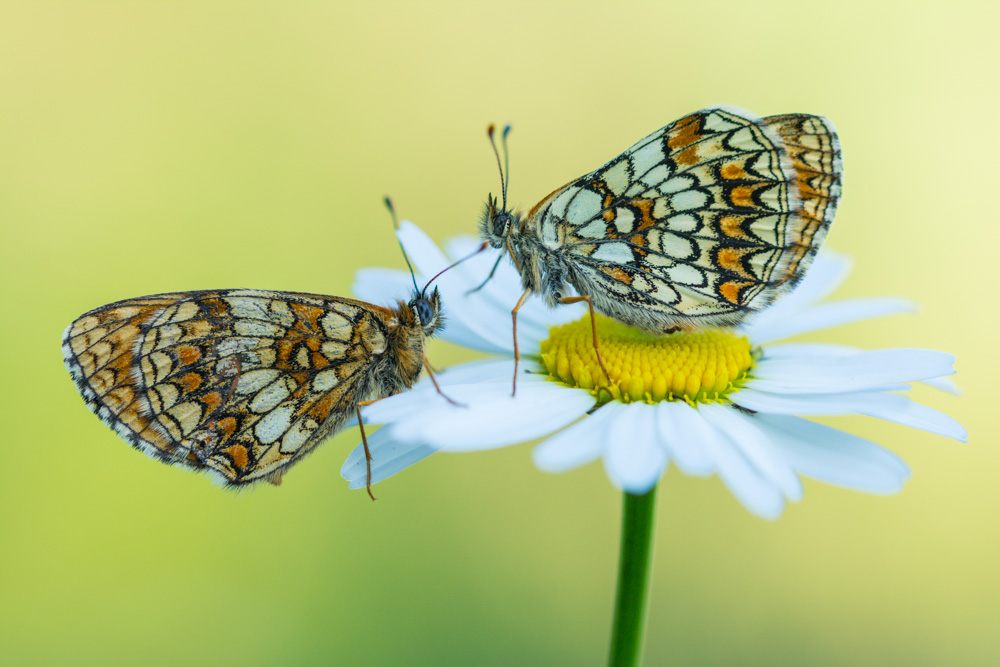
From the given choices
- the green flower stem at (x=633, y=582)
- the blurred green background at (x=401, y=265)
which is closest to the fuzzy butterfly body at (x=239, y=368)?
the green flower stem at (x=633, y=582)

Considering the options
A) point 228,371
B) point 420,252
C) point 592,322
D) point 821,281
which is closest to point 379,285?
point 420,252

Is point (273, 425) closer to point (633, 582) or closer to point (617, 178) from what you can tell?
point (633, 582)

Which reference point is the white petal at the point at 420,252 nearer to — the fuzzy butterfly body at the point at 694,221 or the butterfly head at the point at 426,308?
the butterfly head at the point at 426,308

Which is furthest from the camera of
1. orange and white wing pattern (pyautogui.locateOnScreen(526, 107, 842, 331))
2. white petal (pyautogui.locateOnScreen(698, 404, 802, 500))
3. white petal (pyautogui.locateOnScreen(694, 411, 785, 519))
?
orange and white wing pattern (pyautogui.locateOnScreen(526, 107, 842, 331))

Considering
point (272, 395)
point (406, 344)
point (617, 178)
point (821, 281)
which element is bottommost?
point (272, 395)

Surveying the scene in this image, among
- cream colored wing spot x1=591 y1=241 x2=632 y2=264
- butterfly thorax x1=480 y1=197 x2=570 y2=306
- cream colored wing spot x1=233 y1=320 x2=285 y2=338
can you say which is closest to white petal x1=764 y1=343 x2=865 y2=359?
cream colored wing spot x1=591 y1=241 x2=632 y2=264

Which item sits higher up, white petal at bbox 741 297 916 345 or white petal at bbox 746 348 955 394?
white petal at bbox 741 297 916 345

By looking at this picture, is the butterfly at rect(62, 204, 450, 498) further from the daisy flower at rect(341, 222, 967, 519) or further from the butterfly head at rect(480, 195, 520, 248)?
the butterfly head at rect(480, 195, 520, 248)
